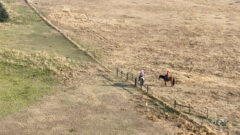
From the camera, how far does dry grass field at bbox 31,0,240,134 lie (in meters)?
30.3

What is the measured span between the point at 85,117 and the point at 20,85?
351 inches

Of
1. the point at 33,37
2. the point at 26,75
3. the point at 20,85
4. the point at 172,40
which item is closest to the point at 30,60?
the point at 26,75

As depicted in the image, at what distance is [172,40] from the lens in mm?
47781

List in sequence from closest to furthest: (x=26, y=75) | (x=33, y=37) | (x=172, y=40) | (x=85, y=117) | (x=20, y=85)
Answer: (x=85, y=117), (x=20, y=85), (x=26, y=75), (x=33, y=37), (x=172, y=40)

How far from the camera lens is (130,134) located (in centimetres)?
2312

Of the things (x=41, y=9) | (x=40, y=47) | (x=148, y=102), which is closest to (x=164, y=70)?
(x=148, y=102)

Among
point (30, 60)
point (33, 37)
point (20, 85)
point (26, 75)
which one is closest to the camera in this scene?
point (20, 85)

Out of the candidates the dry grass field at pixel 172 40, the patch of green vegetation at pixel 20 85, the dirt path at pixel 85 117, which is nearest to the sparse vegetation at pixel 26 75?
the patch of green vegetation at pixel 20 85

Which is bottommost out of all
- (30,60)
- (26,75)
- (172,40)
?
(26,75)

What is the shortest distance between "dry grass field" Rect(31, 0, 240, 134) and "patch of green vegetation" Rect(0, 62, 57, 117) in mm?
8287

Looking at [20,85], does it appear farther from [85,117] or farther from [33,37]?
[33,37]

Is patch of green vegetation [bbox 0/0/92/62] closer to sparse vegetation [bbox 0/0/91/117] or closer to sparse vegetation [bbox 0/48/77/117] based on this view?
sparse vegetation [bbox 0/0/91/117]

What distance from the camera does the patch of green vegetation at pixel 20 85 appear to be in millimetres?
27188

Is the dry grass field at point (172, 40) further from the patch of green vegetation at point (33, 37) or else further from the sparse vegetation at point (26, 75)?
the sparse vegetation at point (26, 75)
